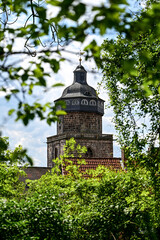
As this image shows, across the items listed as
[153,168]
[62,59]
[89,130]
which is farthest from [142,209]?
[89,130]

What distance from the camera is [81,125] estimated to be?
2398 inches

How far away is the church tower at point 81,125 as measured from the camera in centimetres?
5888

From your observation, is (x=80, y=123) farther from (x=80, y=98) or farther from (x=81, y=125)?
(x=80, y=98)

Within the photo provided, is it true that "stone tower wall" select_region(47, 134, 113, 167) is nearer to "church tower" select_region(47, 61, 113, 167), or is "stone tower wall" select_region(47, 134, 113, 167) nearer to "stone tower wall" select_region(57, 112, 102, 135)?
"church tower" select_region(47, 61, 113, 167)

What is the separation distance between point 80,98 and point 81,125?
3851 millimetres

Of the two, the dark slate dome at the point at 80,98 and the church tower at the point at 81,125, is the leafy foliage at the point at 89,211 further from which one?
the dark slate dome at the point at 80,98

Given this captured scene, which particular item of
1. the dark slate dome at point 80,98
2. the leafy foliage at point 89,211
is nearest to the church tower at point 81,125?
the dark slate dome at point 80,98

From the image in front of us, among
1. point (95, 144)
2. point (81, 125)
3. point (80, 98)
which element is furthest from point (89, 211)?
point (80, 98)

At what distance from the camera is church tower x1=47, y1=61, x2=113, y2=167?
58875mm

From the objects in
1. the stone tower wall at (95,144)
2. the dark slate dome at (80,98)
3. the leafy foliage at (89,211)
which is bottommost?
the leafy foliage at (89,211)

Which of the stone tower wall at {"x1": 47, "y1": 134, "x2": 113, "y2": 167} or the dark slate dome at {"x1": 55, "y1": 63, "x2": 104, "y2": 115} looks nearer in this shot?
the stone tower wall at {"x1": 47, "y1": 134, "x2": 113, "y2": 167}

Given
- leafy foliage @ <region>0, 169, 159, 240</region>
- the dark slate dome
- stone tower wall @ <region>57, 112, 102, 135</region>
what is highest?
the dark slate dome

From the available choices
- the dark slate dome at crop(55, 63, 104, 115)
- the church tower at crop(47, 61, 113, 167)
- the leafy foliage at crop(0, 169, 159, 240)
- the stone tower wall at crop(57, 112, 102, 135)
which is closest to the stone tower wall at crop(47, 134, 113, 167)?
the church tower at crop(47, 61, 113, 167)

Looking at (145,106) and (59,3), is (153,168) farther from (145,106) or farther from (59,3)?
(59,3)
